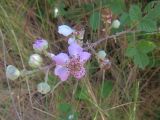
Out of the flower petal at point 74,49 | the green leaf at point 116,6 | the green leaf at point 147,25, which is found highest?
the green leaf at point 116,6

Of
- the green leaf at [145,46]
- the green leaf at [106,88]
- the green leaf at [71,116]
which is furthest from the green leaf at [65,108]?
the green leaf at [145,46]

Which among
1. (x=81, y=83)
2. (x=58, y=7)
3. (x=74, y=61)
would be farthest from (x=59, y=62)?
(x=58, y=7)

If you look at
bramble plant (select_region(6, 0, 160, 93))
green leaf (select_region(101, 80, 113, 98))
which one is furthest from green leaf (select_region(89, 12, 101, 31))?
green leaf (select_region(101, 80, 113, 98))

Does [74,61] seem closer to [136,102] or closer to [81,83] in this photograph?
[81,83]

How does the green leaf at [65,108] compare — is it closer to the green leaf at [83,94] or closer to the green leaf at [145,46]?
the green leaf at [83,94]

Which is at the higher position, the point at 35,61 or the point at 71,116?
the point at 35,61

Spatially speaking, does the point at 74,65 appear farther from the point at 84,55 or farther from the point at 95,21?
the point at 95,21

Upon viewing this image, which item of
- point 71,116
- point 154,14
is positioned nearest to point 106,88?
point 71,116
